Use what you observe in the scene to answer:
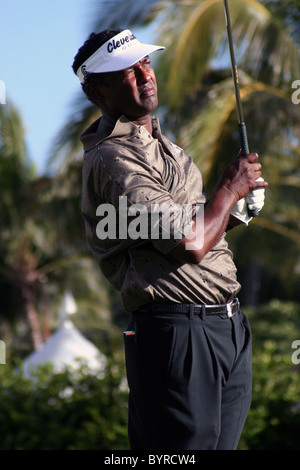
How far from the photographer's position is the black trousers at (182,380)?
2.72m

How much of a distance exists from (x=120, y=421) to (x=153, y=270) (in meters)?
2.85

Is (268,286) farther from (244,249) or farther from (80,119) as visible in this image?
(80,119)

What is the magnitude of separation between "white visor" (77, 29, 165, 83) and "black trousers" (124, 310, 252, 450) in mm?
976

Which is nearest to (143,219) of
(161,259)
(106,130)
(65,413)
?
(161,259)

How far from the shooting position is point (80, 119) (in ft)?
30.7

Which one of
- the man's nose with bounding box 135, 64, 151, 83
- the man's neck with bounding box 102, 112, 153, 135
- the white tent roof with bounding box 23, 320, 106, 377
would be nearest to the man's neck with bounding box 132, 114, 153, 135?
the man's neck with bounding box 102, 112, 153, 135

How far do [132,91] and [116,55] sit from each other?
0.50 feet

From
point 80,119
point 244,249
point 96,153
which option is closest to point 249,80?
point 80,119

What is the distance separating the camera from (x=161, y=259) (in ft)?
9.05

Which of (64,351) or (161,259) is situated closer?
(161,259)

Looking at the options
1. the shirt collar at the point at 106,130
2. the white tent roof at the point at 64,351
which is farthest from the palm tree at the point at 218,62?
the shirt collar at the point at 106,130

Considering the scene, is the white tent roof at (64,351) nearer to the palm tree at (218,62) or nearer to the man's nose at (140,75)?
the palm tree at (218,62)

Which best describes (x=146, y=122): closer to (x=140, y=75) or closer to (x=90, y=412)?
(x=140, y=75)

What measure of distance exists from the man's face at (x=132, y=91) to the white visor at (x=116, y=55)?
0.04 meters
